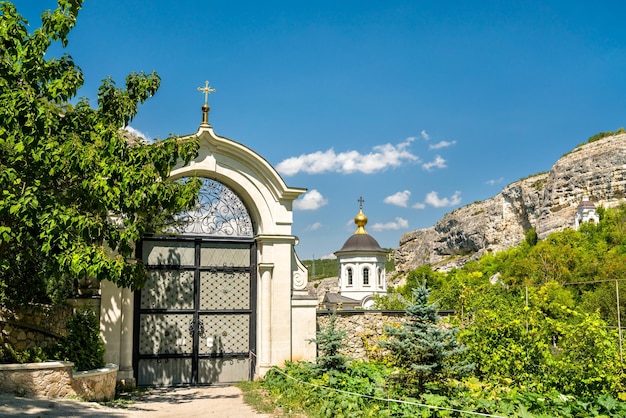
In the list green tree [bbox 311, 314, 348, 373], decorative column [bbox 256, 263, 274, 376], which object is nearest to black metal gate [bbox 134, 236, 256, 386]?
decorative column [bbox 256, 263, 274, 376]

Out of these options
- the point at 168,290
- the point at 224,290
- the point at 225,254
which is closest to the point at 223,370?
the point at 224,290

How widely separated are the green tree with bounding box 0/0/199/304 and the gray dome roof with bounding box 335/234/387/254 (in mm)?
32784

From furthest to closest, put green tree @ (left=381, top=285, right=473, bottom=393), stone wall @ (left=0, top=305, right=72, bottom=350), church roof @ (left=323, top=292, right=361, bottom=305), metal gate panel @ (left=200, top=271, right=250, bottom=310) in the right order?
church roof @ (left=323, top=292, right=361, bottom=305)
metal gate panel @ (left=200, top=271, right=250, bottom=310)
stone wall @ (left=0, top=305, right=72, bottom=350)
green tree @ (left=381, top=285, right=473, bottom=393)

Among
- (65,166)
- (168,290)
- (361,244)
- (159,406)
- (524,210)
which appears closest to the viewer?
(65,166)

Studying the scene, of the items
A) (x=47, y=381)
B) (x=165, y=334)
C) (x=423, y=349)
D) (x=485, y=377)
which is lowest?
(x=485, y=377)

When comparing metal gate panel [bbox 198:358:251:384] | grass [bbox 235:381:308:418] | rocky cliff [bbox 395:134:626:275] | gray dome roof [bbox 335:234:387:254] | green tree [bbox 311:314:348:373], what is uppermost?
rocky cliff [bbox 395:134:626:275]

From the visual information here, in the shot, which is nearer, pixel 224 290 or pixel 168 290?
pixel 168 290

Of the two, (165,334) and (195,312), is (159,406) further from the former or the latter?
(195,312)

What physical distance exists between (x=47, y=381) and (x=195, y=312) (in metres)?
3.76

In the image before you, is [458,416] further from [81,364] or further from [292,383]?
[81,364]

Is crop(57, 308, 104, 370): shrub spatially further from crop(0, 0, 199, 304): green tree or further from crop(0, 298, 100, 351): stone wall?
crop(0, 0, 199, 304): green tree

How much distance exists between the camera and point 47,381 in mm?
8766

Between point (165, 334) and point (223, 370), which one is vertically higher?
point (165, 334)

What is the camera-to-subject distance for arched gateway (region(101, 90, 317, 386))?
39.3 ft
